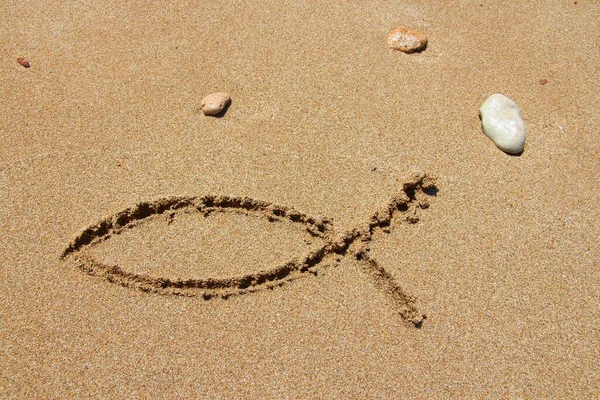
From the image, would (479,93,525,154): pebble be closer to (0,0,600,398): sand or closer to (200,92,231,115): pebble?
(0,0,600,398): sand

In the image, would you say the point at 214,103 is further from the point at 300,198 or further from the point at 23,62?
the point at 23,62

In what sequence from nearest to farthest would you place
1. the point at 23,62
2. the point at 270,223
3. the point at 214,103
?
the point at 270,223
the point at 214,103
the point at 23,62

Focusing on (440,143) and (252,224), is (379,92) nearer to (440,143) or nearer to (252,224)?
(440,143)

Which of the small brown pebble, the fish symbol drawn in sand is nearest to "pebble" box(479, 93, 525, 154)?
the fish symbol drawn in sand

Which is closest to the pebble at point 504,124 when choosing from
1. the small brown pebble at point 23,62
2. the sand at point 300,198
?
the sand at point 300,198

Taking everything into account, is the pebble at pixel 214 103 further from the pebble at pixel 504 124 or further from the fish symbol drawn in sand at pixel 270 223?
the pebble at pixel 504 124

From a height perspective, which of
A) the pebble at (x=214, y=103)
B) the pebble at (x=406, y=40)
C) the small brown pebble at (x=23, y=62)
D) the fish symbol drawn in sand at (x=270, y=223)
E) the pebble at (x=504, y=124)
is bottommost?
the fish symbol drawn in sand at (x=270, y=223)

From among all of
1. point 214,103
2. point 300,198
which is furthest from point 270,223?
point 214,103
